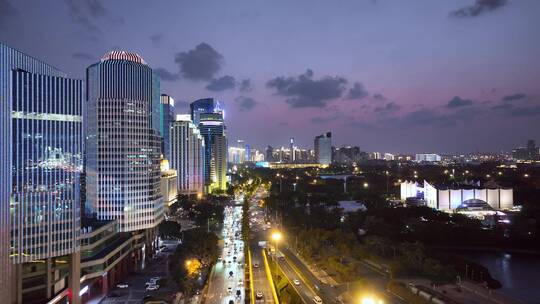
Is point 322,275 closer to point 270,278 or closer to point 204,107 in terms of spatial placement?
point 270,278

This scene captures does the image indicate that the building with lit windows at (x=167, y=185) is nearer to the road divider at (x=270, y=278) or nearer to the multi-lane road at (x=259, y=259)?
A: the multi-lane road at (x=259, y=259)

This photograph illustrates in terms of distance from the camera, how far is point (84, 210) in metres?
34.1

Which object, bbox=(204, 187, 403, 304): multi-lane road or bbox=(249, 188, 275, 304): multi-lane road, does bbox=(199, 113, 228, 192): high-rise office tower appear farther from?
bbox=(204, 187, 403, 304): multi-lane road

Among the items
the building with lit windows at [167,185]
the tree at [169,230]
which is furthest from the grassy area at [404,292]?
the building with lit windows at [167,185]

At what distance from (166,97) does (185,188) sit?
17.1 metres

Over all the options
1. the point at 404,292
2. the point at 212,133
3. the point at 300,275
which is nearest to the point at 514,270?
the point at 404,292

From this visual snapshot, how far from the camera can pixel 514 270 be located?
3322cm

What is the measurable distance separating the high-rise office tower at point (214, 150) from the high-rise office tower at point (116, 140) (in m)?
52.9

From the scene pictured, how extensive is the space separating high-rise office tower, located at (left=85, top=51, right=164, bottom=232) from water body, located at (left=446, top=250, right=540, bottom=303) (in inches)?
1075

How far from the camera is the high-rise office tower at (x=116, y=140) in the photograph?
3269cm

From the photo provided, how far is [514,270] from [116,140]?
32996mm

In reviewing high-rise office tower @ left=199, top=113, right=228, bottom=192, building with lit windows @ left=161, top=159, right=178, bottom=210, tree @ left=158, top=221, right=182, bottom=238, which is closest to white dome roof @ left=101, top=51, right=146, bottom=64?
tree @ left=158, top=221, right=182, bottom=238

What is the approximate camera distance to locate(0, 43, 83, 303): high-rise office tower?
20.1 metres

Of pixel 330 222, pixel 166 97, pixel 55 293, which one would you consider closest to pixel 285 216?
pixel 330 222
